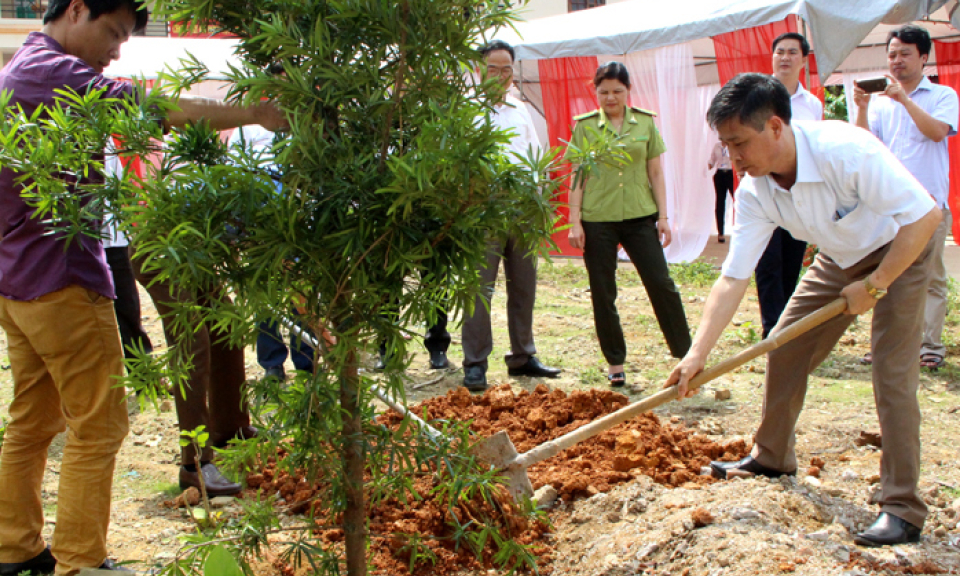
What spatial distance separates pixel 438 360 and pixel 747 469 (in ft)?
8.78

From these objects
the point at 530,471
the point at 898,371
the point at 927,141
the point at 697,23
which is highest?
the point at 697,23

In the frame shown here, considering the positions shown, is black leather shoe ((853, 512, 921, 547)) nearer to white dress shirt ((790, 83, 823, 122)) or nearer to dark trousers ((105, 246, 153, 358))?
white dress shirt ((790, 83, 823, 122))

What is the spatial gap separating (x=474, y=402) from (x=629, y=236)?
154cm

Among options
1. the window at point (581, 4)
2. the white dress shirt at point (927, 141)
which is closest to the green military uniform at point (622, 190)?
the white dress shirt at point (927, 141)

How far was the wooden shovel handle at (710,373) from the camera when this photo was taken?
122 inches

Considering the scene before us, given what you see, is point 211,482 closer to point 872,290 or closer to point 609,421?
point 609,421

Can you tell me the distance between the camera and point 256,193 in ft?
5.78

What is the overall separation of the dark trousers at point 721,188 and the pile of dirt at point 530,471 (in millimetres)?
8251

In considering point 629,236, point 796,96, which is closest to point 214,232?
point 629,236

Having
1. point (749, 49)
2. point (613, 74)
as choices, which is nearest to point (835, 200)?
point (613, 74)

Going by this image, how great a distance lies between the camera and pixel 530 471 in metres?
3.78

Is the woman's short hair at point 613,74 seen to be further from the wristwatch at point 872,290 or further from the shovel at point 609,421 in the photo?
the wristwatch at point 872,290

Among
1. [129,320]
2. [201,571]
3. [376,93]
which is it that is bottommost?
[201,571]

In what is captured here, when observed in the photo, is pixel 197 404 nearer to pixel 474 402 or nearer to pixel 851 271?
pixel 474 402
